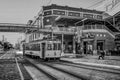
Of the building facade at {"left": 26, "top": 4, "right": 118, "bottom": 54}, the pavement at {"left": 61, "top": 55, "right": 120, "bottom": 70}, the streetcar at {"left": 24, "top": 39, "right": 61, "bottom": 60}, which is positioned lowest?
the pavement at {"left": 61, "top": 55, "right": 120, "bottom": 70}

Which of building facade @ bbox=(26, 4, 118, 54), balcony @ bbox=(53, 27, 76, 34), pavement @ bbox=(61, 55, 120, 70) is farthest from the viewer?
balcony @ bbox=(53, 27, 76, 34)

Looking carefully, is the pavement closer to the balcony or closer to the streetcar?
the streetcar

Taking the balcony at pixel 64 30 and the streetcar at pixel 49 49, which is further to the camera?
the balcony at pixel 64 30

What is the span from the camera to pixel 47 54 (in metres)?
24.3

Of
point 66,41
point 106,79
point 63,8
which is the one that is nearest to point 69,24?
point 66,41

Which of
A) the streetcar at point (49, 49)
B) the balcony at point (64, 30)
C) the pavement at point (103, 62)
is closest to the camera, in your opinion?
the pavement at point (103, 62)

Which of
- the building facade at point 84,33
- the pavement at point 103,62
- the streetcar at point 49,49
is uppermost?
the building facade at point 84,33

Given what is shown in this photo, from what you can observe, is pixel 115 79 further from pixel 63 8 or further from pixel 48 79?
pixel 63 8

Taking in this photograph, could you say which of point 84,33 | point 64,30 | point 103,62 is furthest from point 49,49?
point 64,30

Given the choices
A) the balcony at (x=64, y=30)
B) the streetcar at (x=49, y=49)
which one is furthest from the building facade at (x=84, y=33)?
the streetcar at (x=49, y=49)

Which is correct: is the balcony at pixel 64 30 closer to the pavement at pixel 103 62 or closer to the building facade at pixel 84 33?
the building facade at pixel 84 33

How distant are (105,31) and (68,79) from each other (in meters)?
34.7

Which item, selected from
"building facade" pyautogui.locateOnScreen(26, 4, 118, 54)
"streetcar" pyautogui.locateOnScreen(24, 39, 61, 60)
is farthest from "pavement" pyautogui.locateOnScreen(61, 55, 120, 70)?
"building facade" pyautogui.locateOnScreen(26, 4, 118, 54)

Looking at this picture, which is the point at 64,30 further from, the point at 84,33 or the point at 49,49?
the point at 49,49
